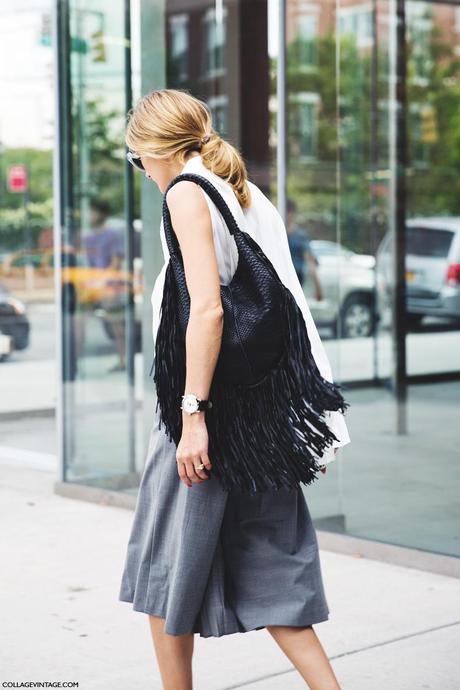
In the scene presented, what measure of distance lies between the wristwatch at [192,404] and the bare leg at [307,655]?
23.9 inches

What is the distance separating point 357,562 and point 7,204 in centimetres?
465

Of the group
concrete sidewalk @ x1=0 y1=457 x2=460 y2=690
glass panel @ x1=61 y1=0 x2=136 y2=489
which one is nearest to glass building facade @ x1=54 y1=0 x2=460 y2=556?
glass panel @ x1=61 y1=0 x2=136 y2=489

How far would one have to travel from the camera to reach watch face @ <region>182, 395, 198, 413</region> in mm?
2908

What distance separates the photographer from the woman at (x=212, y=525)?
3004 mm

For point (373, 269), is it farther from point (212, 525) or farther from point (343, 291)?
point (212, 525)

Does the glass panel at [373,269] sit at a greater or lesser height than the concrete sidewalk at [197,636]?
greater

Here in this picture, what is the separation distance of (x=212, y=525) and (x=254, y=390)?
36 cm

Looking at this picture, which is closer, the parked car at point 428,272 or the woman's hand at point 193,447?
the woman's hand at point 193,447

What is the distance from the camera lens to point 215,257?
9.48 ft

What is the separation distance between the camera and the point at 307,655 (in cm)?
306

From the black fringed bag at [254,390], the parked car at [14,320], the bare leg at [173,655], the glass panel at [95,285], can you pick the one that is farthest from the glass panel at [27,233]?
the black fringed bag at [254,390]

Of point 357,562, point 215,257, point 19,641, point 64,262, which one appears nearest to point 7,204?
point 64,262

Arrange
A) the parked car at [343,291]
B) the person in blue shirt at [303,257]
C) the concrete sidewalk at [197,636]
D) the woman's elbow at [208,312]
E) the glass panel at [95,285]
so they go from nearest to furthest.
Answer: the woman's elbow at [208,312] < the concrete sidewalk at [197,636] < the glass panel at [95,285] < the parked car at [343,291] < the person in blue shirt at [303,257]

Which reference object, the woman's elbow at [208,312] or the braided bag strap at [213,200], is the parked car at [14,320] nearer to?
the braided bag strap at [213,200]
